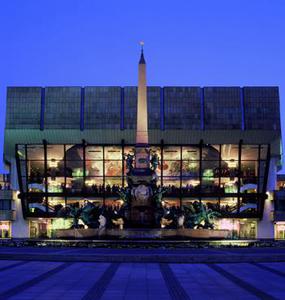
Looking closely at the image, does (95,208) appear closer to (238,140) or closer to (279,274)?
(279,274)

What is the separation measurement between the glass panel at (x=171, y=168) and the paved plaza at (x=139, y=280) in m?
58.0

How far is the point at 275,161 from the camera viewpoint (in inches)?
3526

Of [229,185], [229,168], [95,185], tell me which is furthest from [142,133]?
[229,185]

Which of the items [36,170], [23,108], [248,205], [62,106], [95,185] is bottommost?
[248,205]

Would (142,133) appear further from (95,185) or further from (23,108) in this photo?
(23,108)

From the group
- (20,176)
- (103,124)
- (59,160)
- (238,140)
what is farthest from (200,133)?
(20,176)

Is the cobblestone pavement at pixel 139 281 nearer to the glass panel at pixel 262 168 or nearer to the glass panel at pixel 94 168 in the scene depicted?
the glass panel at pixel 262 168

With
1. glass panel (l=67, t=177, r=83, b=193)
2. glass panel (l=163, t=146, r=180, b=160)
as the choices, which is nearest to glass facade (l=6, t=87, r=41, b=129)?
glass panel (l=67, t=177, r=83, b=193)

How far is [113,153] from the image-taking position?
3433 inches

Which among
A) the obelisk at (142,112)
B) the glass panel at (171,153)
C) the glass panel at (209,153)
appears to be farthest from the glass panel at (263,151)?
the obelisk at (142,112)

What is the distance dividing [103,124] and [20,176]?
553 inches

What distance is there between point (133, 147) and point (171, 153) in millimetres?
6296

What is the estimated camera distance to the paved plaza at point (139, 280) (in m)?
17.7

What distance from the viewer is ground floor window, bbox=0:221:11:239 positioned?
293 ft
